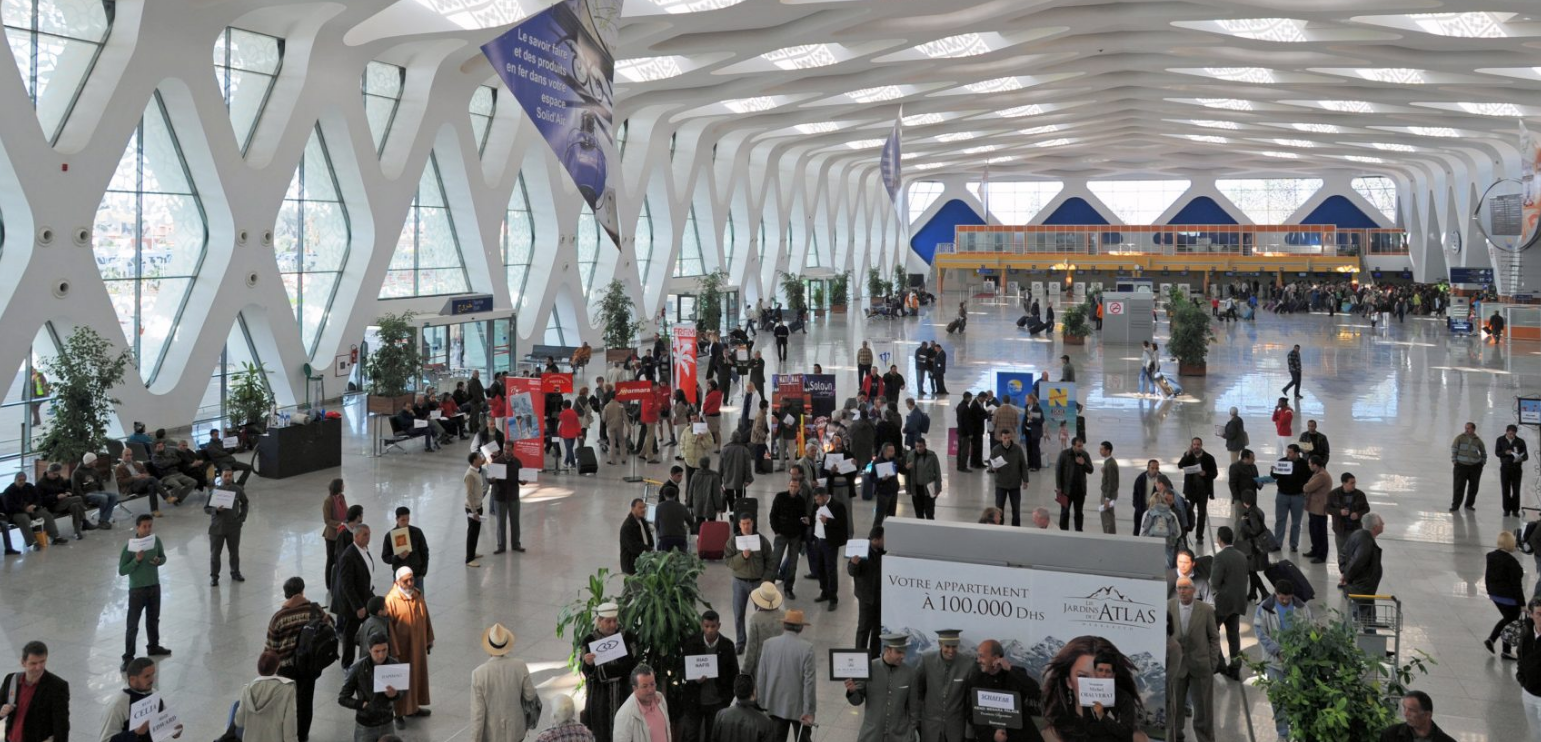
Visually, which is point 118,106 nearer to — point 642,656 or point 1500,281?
point 642,656

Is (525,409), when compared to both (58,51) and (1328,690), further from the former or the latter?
(1328,690)

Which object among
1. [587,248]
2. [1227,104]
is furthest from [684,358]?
[1227,104]

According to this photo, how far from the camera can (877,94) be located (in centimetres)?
3819

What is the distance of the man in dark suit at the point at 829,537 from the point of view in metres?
9.70

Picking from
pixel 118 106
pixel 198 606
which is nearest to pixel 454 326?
pixel 118 106

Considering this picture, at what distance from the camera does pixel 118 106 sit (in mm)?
16344

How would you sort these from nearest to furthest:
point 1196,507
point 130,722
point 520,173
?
1. point 130,722
2. point 1196,507
3. point 520,173

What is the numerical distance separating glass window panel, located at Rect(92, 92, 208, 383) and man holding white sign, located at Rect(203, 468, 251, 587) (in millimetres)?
8813

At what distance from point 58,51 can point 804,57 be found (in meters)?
17.2

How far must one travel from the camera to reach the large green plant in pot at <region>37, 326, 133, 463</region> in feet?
45.2

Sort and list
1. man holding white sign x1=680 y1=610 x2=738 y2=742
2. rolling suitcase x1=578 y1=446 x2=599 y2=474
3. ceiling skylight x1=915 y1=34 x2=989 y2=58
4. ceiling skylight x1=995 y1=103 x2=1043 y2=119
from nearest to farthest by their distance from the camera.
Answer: man holding white sign x1=680 y1=610 x2=738 y2=742 < rolling suitcase x1=578 y1=446 x2=599 y2=474 < ceiling skylight x1=915 y1=34 x2=989 y2=58 < ceiling skylight x1=995 y1=103 x2=1043 y2=119

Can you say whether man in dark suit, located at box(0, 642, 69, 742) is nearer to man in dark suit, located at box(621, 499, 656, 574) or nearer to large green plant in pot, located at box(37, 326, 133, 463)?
man in dark suit, located at box(621, 499, 656, 574)

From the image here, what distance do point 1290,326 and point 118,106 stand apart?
40.9 meters

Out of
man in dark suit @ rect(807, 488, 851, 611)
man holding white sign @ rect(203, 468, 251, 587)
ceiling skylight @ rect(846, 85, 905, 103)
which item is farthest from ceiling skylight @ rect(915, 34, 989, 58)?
man holding white sign @ rect(203, 468, 251, 587)
